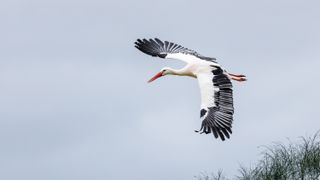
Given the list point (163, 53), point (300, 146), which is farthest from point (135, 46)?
point (300, 146)

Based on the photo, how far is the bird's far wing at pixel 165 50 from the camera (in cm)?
6306

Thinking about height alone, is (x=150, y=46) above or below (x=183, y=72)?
above

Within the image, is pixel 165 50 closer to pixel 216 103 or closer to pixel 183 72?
pixel 183 72

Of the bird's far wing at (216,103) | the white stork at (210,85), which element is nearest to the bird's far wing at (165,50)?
the white stork at (210,85)

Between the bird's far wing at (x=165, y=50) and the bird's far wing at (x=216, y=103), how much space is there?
2.68m

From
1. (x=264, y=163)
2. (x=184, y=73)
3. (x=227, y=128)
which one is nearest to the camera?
(x=227, y=128)

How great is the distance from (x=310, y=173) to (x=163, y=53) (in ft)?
17.7

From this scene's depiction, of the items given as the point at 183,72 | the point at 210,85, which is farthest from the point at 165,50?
the point at 210,85

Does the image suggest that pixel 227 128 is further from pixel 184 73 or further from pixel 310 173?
pixel 310 173

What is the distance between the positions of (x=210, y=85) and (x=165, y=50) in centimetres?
562

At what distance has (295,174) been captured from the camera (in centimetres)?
6600

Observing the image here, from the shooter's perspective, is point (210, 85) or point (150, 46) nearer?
point (210, 85)

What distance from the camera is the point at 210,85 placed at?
59.4 meters

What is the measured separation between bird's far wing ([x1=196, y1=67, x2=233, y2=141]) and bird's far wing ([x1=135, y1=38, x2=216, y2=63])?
106 inches
